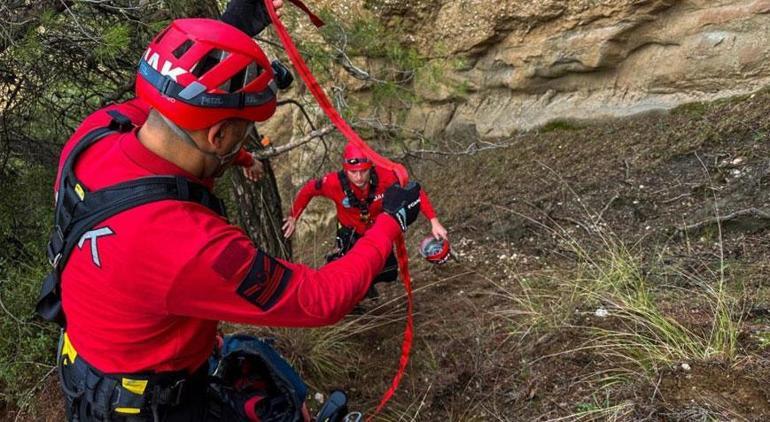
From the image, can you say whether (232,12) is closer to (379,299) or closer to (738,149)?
(379,299)

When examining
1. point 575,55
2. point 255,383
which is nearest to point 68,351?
point 255,383

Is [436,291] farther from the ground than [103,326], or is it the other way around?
[103,326]

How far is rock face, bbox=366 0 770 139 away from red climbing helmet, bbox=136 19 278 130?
3.47 meters

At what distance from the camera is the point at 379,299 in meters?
5.01

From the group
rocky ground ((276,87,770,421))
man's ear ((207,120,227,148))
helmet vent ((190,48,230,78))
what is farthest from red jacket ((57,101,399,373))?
rocky ground ((276,87,770,421))

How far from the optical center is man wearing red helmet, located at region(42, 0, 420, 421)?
1.91 meters

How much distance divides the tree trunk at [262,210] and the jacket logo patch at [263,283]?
2421 mm

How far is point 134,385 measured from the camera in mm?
2217

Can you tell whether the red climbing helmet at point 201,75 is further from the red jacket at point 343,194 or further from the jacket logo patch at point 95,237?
the red jacket at point 343,194

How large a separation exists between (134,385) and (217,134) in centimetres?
95

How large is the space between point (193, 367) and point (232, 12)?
69.5 inches

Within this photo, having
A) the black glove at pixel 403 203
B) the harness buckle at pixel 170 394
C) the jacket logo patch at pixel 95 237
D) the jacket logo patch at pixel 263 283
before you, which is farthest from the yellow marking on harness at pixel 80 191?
the black glove at pixel 403 203

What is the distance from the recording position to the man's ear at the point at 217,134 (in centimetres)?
207

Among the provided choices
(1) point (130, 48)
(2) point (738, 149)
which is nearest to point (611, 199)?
(2) point (738, 149)
